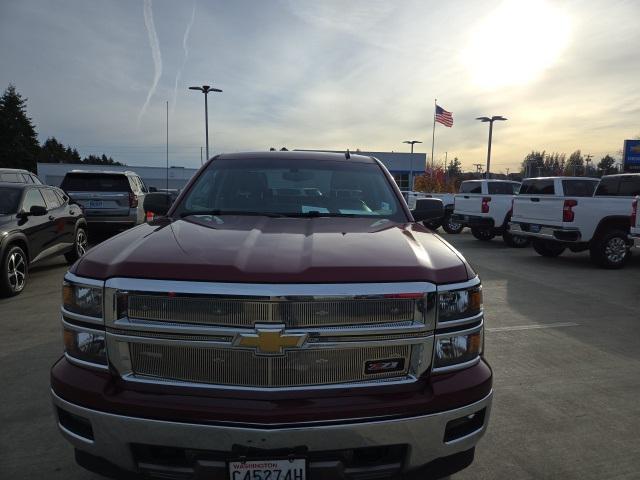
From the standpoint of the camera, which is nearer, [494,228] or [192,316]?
[192,316]

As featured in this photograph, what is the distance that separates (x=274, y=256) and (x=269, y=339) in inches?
15.5

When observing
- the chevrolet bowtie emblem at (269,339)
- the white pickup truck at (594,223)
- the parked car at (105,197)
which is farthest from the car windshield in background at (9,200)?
the white pickup truck at (594,223)

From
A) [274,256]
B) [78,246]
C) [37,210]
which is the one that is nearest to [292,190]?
[274,256]

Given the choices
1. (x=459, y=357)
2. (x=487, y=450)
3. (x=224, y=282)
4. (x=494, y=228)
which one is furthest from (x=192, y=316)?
(x=494, y=228)

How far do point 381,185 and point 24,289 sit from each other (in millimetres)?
6302

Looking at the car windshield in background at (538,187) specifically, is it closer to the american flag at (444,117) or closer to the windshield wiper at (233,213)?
the windshield wiper at (233,213)

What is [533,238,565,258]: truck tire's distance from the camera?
38.6 ft

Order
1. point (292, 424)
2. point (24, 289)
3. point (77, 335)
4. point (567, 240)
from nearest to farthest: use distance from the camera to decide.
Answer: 1. point (292, 424)
2. point (77, 335)
3. point (24, 289)
4. point (567, 240)

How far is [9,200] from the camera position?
7.40 metres

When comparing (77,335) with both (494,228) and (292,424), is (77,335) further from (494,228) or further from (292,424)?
(494,228)

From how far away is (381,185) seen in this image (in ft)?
12.5

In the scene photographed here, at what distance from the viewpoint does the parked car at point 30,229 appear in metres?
6.79

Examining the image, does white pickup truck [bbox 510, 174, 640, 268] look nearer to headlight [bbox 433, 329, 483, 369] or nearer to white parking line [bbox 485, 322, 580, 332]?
white parking line [bbox 485, 322, 580, 332]

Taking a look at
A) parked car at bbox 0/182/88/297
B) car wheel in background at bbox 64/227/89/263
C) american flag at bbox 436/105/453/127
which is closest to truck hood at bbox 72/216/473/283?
parked car at bbox 0/182/88/297
